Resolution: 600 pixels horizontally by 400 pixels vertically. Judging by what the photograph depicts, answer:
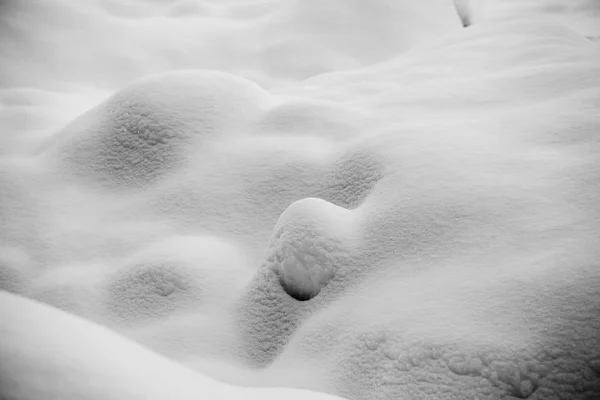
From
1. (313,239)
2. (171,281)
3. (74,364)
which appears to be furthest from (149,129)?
(74,364)

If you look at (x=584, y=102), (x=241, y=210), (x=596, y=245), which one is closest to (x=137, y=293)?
(x=241, y=210)

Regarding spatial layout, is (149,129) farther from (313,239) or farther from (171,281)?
(313,239)

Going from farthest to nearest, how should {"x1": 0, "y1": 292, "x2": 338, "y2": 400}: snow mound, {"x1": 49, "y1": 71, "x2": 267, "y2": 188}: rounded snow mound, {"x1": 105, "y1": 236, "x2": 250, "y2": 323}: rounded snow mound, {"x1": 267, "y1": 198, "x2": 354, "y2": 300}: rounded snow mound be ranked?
1. {"x1": 49, "y1": 71, "x2": 267, "y2": 188}: rounded snow mound
2. {"x1": 105, "y1": 236, "x2": 250, "y2": 323}: rounded snow mound
3. {"x1": 267, "y1": 198, "x2": 354, "y2": 300}: rounded snow mound
4. {"x1": 0, "y1": 292, "x2": 338, "y2": 400}: snow mound

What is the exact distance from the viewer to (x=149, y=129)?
5.32 feet

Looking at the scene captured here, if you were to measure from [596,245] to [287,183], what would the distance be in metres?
0.86

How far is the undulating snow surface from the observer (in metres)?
0.77

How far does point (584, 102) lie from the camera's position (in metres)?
1.42

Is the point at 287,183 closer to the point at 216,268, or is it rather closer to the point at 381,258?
the point at 216,268

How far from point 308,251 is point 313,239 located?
0.03 meters

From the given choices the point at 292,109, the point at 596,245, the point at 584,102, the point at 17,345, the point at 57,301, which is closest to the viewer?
the point at 17,345

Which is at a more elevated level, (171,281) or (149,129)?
(149,129)

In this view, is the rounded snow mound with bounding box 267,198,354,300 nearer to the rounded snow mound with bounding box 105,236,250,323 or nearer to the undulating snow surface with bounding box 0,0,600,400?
the undulating snow surface with bounding box 0,0,600,400

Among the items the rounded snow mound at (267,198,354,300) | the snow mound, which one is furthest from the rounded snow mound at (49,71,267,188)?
the snow mound

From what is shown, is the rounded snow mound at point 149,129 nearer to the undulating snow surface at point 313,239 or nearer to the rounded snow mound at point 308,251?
the undulating snow surface at point 313,239
